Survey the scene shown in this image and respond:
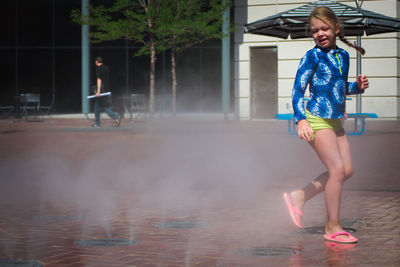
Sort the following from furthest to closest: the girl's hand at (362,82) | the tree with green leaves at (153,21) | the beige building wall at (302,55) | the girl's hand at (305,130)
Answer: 1. the beige building wall at (302,55)
2. the tree with green leaves at (153,21)
3. the girl's hand at (362,82)
4. the girl's hand at (305,130)

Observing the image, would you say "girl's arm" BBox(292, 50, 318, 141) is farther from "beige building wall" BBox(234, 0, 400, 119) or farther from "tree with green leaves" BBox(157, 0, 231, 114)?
"beige building wall" BBox(234, 0, 400, 119)

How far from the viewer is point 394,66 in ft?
88.5

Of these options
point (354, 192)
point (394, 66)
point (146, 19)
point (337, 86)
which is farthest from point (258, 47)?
point (337, 86)

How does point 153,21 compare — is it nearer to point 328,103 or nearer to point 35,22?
point 35,22

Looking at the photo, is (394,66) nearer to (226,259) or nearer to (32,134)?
(32,134)

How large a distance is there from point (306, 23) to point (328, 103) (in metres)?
8.40

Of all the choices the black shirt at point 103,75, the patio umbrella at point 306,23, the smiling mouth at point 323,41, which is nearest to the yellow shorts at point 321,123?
the smiling mouth at point 323,41

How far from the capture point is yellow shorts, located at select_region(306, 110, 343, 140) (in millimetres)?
5730

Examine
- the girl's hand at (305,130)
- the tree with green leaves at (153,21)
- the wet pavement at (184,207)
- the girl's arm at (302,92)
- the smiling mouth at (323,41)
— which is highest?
the tree with green leaves at (153,21)

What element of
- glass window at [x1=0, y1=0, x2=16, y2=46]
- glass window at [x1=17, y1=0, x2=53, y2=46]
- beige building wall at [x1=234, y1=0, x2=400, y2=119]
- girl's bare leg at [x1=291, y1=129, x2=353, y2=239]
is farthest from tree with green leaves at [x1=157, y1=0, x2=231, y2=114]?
girl's bare leg at [x1=291, y1=129, x2=353, y2=239]

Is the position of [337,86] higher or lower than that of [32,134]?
higher

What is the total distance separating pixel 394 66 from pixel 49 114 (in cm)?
1471

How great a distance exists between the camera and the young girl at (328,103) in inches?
223

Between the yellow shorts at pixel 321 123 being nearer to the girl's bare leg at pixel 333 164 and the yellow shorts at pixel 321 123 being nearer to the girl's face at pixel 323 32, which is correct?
the girl's bare leg at pixel 333 164
